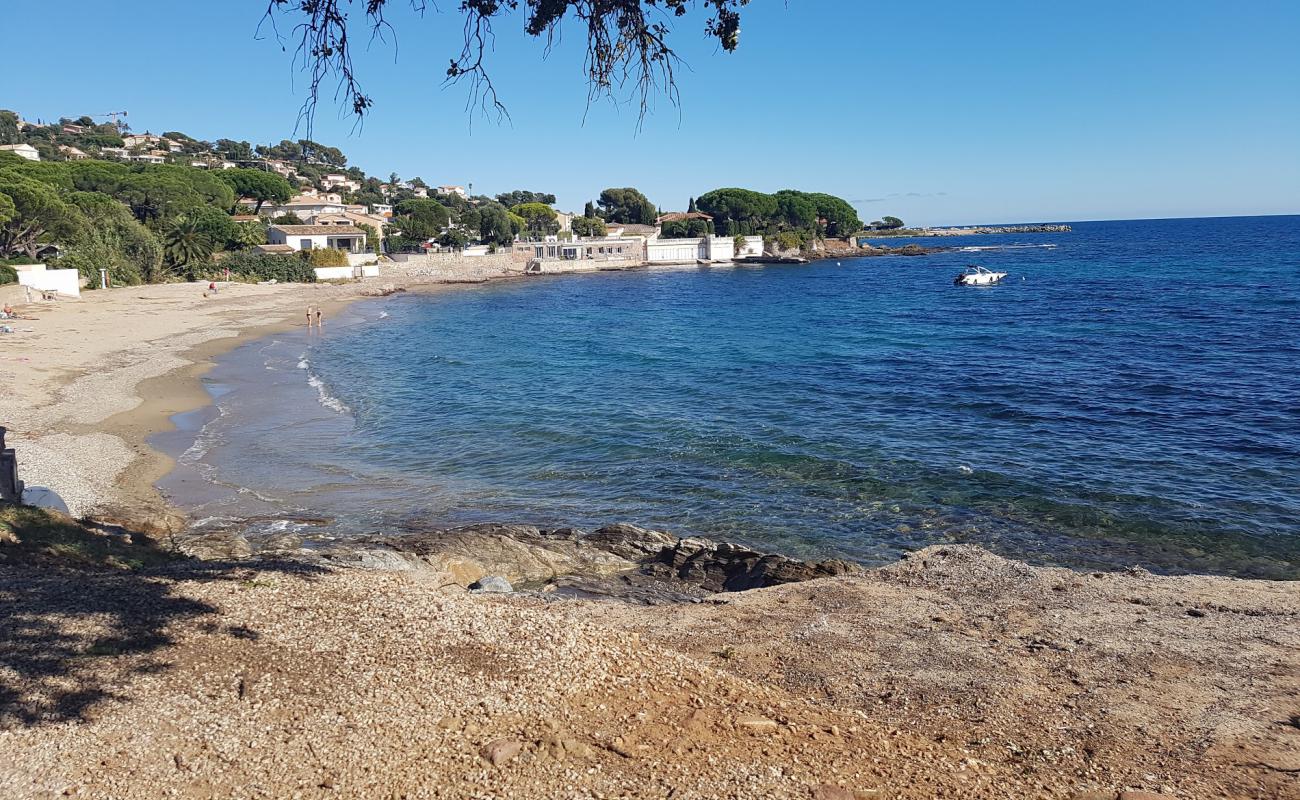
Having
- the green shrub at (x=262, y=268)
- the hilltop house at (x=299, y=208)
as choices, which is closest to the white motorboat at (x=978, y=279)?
the green shrub at (x=262, y=268)

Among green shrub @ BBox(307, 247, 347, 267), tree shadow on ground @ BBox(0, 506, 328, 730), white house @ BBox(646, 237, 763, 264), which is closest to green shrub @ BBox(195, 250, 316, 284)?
green shrub @ BBox(307, 247, 347, 267)

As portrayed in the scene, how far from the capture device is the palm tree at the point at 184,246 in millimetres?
70438

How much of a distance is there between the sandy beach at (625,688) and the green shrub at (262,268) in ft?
235

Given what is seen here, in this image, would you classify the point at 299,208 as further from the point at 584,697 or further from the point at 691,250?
the point at 584,697

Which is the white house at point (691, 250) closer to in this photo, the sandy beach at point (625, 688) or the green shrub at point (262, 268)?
the green shrub at point (262, 268)

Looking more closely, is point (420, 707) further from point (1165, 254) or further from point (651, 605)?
point (1165, 254)

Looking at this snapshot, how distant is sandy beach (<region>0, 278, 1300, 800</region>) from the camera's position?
245 inches

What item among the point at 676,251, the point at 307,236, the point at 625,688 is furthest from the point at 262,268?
the point at 625,688

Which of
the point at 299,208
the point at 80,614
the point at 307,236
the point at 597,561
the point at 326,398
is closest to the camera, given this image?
the point at 80,614

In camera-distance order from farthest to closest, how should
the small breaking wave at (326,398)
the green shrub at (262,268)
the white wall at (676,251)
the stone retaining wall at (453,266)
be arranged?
the white wall at (676,251) < the stone retaining wall at (453,266) < the green shrub at (262,268) < the small breaking wave at (326,398)

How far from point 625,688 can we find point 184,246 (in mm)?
76521

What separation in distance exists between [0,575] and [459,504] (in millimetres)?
10063

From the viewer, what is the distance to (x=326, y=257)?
87062 millimetres

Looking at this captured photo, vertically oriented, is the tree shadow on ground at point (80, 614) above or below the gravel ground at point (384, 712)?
above
